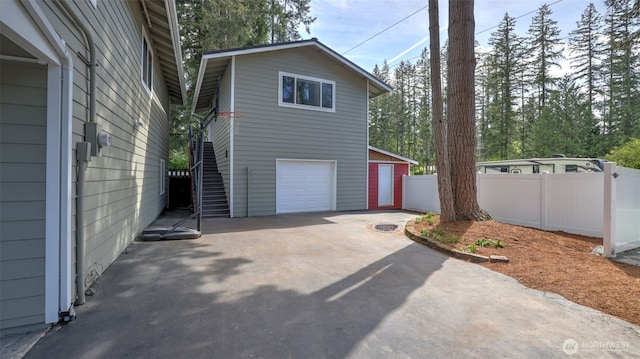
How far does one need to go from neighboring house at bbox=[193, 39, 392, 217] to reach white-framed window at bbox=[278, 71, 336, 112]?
34 millimetres

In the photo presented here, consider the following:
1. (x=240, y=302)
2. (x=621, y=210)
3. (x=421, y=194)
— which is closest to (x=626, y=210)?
(x=621, y=210)

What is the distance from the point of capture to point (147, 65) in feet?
25.9

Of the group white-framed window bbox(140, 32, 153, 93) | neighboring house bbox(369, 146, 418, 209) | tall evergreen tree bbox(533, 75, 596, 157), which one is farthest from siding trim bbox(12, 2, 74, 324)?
tall evergreen tree bbox(533, 75, 596, 157)

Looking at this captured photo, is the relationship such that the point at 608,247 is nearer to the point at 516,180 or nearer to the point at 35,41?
the point at 516,180

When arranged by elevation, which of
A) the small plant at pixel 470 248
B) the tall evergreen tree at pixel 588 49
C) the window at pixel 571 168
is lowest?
the small plant at pixel 470 248

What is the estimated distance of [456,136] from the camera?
298 inches

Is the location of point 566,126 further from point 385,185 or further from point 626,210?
point 626,210

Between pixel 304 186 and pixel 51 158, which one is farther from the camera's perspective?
pixel 304 186

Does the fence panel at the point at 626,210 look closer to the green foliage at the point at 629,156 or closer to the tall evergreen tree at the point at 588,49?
the green foliage at the point at 629,156

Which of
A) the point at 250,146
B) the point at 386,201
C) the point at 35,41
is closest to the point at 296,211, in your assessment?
the point at 250,146

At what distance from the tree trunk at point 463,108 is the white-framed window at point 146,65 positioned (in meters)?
7.33

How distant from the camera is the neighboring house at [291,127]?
9.95 metres

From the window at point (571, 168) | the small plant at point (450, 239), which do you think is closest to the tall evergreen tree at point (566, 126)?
the window at point (571, 168)

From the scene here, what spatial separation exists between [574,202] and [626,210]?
5.45 feet
